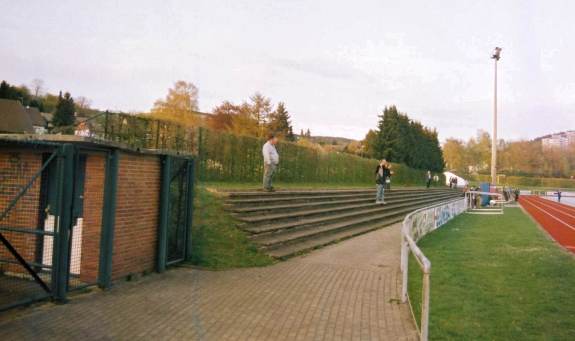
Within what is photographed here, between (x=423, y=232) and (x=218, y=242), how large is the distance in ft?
25.4

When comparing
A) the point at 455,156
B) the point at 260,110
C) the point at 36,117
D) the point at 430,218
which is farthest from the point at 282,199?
the point at 455,156

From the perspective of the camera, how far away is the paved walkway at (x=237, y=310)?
17.9 ft

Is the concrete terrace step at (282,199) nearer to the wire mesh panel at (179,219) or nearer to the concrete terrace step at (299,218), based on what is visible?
the concrete terrace step at (299,218)

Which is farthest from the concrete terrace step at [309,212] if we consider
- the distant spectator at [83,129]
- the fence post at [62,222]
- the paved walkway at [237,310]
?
the distant spectator at [83,129]

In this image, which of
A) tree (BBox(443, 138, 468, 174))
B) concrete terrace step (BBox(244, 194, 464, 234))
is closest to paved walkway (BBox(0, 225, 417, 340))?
concrete terrace step (BBox(244, 194, 464, 234))

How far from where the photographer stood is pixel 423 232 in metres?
15.3

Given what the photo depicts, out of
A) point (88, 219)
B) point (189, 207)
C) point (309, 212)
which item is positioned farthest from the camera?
point (309, 212)

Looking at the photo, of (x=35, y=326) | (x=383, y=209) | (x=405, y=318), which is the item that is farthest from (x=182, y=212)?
(x=383, y=209)

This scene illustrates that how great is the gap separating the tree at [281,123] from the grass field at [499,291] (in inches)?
1705

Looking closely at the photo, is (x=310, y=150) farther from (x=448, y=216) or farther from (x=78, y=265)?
(x=78, y=265)

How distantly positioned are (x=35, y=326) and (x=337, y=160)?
28.8 m

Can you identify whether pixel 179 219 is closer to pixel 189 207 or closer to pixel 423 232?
pixel 189 207

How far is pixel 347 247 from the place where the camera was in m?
12.5

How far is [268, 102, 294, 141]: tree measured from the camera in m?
56.2
